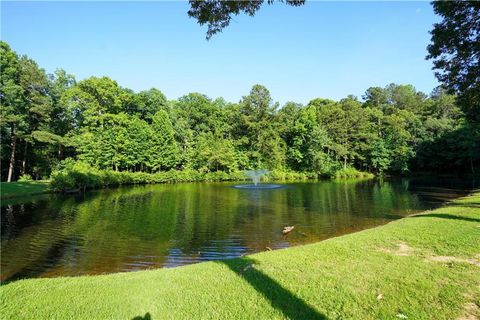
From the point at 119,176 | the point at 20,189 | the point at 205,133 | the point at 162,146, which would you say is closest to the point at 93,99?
the point at 162,146

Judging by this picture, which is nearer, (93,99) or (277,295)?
(277,295)

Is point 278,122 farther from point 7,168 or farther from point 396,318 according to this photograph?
point 396,318

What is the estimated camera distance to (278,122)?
2281 inches

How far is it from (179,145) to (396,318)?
172 feet

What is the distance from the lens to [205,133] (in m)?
59.0

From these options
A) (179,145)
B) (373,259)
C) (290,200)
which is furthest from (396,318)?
(179,145)

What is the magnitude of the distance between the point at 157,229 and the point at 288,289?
1091 centimetres

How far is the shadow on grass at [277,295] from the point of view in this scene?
4723mm

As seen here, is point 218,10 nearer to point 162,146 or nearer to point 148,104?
point 162,146

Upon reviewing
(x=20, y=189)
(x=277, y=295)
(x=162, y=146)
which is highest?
(x=162, y=146)

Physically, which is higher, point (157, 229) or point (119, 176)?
point (119, 176)

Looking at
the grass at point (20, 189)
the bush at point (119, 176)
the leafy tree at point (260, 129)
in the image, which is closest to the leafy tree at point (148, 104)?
the bush at point (119, 176)

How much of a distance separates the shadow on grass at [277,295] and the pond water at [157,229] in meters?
4.21

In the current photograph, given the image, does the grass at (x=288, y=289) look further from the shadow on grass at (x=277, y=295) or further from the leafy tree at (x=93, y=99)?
the leafy tree at (x=93, y=99)
